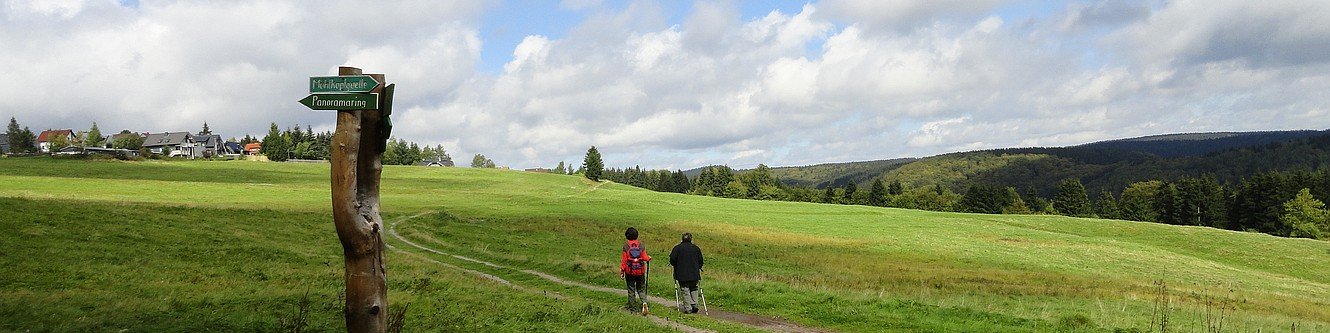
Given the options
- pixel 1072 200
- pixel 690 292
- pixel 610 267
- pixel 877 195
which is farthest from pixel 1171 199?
pixel 690 292

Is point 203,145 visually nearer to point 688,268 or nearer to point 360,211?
point 688,268

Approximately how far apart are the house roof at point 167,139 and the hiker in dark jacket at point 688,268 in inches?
8127

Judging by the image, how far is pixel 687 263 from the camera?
1698 centimetres

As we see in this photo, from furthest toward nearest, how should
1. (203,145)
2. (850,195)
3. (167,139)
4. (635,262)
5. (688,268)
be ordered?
1. (203,145)
2. (167,139)
3. (850,195)
4. (635,262)
5. (688,268)

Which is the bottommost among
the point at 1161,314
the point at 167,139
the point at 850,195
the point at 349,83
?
the point at 850,195

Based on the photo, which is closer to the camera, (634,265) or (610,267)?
(634,265)

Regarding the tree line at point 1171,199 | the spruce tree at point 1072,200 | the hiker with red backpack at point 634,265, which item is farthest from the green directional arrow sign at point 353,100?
the spruce tree at point 1072,200

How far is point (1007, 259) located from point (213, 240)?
44.6 metres

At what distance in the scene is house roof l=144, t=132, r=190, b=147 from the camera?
178750 millimetres

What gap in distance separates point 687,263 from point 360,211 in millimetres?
9791

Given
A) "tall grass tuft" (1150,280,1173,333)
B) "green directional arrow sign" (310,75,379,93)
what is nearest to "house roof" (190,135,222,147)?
"green directional arrow sign" (310,75,379,93)

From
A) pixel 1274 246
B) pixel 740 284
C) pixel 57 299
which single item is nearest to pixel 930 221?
pixel 1274 246

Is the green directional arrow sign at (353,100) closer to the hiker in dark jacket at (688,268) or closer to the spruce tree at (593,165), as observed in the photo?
the hiker in dark jacket at (688,268)

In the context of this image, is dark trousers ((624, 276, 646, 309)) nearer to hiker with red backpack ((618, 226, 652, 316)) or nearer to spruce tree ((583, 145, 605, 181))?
hiker with red backpack ((618, 226, 652, 316))
